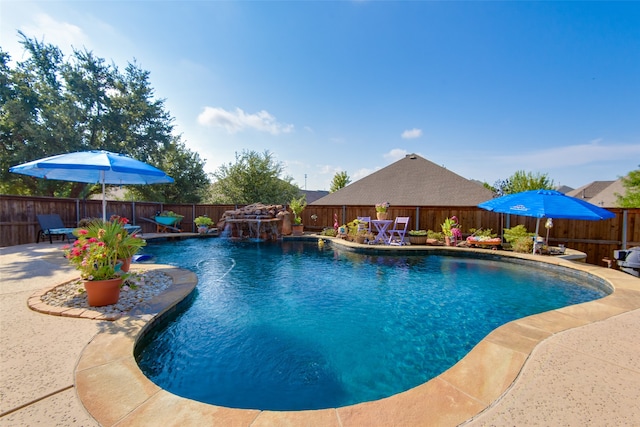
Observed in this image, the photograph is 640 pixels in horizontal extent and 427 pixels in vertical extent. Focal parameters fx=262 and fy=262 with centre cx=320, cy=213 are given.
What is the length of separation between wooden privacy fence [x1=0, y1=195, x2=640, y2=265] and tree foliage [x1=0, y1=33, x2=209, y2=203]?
405cm

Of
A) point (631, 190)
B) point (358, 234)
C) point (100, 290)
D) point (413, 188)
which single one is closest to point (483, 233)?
point (358, 234)

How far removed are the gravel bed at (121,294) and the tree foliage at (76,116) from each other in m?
12.7

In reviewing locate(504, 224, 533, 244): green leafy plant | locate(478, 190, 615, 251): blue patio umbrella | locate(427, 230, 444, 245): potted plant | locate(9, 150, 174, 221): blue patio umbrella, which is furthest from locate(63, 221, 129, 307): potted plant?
locate(504, 224, 533, 244): green leafy plant

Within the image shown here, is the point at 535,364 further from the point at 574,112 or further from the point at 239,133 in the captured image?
the point at 239,133

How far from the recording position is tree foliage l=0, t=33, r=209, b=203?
1209 cm

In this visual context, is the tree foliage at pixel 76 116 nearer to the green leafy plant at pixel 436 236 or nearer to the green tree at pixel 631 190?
the green leafy plant at pixel 436 236

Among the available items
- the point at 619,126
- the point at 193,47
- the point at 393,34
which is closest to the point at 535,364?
the point at 393,34

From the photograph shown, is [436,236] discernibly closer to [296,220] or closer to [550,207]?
[550,207]

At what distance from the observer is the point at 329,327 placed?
357 cm

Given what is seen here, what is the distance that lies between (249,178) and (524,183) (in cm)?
2469

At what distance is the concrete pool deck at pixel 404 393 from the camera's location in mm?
1587

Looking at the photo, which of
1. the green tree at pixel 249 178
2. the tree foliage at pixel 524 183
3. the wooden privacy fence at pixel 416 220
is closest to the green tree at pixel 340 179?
the green tree at pixel 249 178

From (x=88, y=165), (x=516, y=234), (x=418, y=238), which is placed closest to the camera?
(x=88, y=165)

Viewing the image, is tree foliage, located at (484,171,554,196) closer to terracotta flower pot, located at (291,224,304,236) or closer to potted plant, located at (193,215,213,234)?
terracotta flower pot, located at (291,224,304,236)
